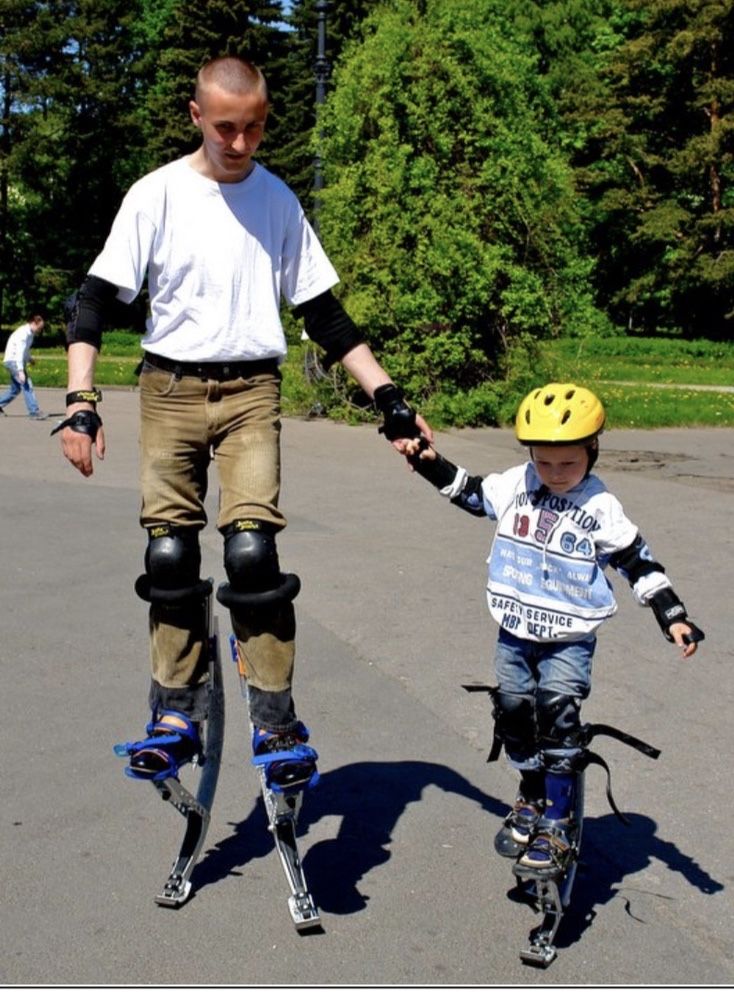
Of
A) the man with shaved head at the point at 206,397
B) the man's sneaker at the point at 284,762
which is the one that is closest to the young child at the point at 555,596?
the man with shaved head at the point at 206,397

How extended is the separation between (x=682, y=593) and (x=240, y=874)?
15.1 ft

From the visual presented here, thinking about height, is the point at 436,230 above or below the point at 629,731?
above

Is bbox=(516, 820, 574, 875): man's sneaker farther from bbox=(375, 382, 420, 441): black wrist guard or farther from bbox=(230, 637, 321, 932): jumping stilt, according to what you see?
bbox=(375, 382, 420, 441): black wrist guard

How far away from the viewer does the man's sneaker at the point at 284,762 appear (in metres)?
3.61

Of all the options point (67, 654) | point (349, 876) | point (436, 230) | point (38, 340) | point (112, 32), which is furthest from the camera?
point (112, 32)

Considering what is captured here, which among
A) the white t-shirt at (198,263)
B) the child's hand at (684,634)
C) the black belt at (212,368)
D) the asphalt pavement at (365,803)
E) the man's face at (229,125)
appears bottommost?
the asphalt pavement at (365,803)

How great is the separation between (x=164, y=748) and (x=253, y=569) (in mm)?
526

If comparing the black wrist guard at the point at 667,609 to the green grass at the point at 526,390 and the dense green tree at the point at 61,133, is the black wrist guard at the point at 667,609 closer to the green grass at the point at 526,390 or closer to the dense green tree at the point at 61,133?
the green grass at the point at 526,390

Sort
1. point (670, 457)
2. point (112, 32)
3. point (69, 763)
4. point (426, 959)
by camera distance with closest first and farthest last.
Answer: point (426, 959), point (69, 763), point (670, 457), point (112, 32)

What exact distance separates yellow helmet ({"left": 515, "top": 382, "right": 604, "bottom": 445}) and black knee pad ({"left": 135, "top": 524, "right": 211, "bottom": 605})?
95 centimetres

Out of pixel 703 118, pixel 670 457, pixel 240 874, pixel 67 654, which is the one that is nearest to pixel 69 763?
pixel 240 874

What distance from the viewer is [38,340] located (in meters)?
51.6

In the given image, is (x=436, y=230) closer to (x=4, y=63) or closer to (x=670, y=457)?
(x=670, y=457)

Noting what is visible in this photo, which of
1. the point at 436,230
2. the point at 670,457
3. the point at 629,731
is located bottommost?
the point at 670,457
